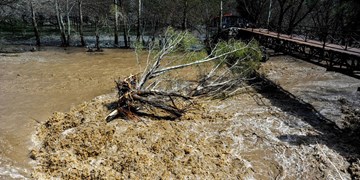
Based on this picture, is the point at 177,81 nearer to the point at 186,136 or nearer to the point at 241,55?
the point at 241,55

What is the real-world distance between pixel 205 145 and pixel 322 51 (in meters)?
8.64

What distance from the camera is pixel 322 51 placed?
14.7m

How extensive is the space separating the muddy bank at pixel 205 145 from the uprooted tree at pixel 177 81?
29.8 inches

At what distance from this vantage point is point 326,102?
14625 mm

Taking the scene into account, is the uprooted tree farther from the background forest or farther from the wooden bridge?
the background forest

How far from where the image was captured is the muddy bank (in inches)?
347

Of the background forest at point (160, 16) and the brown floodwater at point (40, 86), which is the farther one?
the background forest at point (160, 16)

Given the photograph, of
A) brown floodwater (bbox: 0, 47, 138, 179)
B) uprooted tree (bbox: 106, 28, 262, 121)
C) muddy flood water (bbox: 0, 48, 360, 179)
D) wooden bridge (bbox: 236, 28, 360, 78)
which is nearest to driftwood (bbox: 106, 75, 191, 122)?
uprooted tree (bbox: 106, 28, 262, 121)

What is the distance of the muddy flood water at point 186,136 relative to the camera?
8.87 metres

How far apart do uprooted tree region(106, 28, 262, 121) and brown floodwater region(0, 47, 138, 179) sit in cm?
314

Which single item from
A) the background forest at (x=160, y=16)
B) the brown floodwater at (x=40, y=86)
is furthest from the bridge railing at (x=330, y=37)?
the brown floodwater at (x=40, y=86)

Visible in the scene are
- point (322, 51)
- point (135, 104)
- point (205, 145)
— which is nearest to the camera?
point (205, 145)

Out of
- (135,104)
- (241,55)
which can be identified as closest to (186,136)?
(135,104)

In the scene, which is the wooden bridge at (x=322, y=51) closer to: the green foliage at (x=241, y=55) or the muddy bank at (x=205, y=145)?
the muddy bank at (x=205, y=145)
